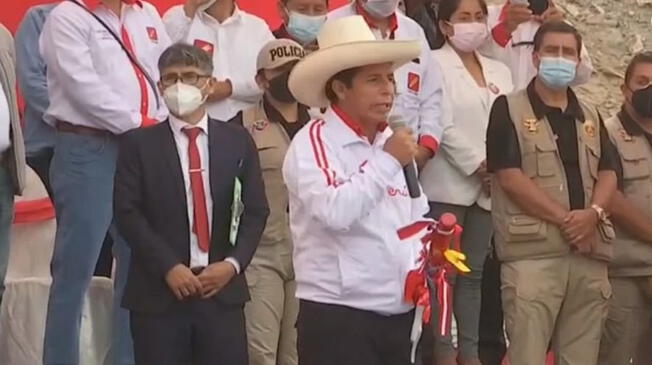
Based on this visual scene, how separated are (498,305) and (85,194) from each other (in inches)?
96.6

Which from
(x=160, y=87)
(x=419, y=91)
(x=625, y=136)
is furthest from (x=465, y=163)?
(x=160, y=87)

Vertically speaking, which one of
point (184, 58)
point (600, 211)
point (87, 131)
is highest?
point (184, 58)

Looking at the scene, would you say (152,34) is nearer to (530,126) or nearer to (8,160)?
(8,160)

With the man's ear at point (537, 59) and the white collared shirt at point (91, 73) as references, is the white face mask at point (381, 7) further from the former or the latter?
the white collared shirt at point (91, 73)

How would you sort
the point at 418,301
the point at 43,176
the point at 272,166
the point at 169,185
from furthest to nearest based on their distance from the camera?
the point at 43,176 < the point at 272,166 < the point at 169,185 < the point at 418,301

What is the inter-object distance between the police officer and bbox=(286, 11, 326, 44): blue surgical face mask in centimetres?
40

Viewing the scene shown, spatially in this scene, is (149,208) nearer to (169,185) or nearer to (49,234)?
(169,185)

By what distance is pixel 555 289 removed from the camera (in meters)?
7.05

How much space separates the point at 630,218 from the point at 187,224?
2.53 m

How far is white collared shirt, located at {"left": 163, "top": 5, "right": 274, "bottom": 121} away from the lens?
7.42 meters

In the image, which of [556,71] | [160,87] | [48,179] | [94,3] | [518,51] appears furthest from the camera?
[518,51]

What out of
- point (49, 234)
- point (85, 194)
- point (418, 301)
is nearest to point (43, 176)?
point (49, 234)

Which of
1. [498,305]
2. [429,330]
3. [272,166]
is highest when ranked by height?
[272,166]

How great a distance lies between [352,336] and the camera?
5.44 metres
